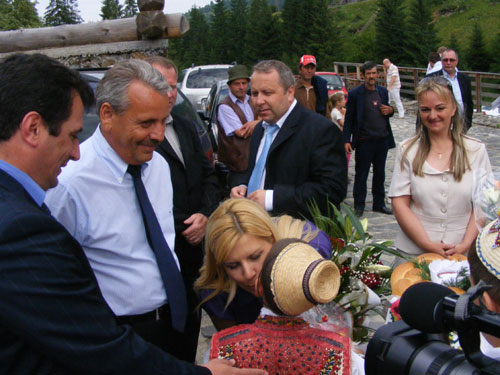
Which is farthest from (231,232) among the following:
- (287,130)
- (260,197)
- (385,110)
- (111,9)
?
(111,9)

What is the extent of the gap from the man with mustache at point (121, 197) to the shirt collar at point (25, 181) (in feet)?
2.37

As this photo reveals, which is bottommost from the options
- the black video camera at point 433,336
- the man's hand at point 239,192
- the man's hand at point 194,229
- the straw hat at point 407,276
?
the straw hat at point 407,276

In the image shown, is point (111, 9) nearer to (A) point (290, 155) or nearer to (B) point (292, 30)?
(B) point (292, 30)

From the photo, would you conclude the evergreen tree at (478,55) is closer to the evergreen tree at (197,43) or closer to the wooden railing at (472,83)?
the wooden railing at (472,83)

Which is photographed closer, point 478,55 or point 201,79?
point 201,79

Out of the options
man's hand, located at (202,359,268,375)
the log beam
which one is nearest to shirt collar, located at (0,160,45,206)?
man's hand, located at (202,359,268,375)

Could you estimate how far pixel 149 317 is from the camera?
240 centimetres

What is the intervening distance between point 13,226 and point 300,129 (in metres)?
2.20

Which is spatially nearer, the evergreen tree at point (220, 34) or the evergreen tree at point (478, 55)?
the evergreen tree at point (478, 55)

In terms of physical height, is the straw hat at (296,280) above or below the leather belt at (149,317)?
above

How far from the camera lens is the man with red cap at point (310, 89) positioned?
7.18m

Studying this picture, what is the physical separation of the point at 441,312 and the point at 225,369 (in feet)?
2.96

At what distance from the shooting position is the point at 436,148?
3.31 meters

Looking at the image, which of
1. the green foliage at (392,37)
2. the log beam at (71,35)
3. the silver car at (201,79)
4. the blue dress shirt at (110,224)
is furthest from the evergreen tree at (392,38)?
the blue dress shirt at (110,224)
